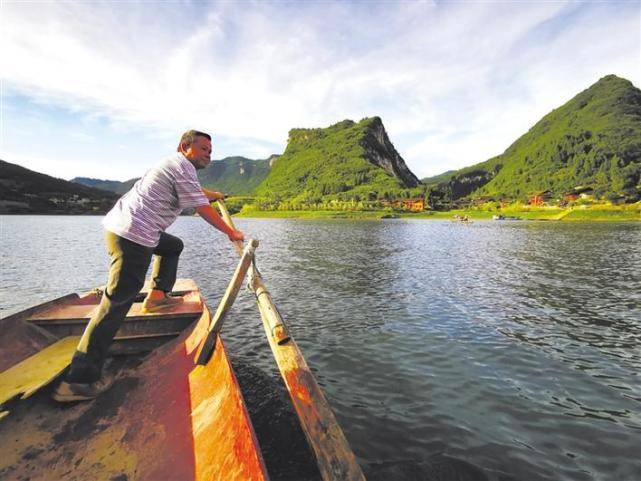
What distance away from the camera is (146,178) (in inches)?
220

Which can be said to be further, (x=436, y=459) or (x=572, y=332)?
(x=572, y=332)

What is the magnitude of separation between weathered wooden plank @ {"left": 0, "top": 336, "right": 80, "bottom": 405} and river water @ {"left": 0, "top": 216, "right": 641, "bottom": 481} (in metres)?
4.48

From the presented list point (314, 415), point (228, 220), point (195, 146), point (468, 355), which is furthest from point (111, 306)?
point (468, 355)

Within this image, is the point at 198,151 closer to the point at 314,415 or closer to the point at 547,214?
the point at 314,415

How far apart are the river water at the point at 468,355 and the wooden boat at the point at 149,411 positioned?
2.82m

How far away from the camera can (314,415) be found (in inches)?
145

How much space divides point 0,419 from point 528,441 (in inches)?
322

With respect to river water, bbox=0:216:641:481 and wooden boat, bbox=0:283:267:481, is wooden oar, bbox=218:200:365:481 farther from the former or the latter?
river water, bbox=0:216:641:481

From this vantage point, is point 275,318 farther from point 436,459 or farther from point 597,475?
point 597,475

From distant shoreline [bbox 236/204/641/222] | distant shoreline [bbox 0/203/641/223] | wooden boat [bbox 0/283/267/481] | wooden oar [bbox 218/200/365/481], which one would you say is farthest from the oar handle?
Answer: distant shoreline [bbox 236/204/641/222]

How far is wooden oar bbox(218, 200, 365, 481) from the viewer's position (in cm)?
320

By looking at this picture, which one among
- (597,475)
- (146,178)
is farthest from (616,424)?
(146,178)

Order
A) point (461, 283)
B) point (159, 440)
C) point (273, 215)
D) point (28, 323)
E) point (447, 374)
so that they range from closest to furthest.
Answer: point (159, 440) → point (28, 323) → point (447, 374) → point (461, 283) → point (273, 215)

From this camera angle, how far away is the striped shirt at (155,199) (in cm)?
545
